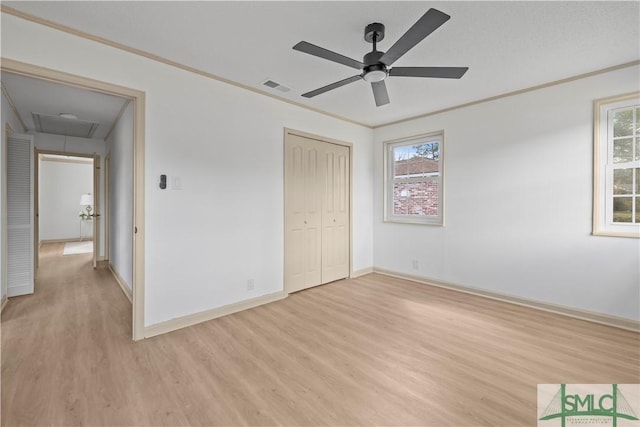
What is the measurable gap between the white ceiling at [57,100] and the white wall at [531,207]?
14.1ft

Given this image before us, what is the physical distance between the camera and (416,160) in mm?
4543

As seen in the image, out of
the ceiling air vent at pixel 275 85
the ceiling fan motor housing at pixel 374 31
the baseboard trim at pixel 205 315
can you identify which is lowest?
the baseboard trim at pixel 205 315

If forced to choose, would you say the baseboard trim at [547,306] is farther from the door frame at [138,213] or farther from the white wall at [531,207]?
the door frame at [138,213]

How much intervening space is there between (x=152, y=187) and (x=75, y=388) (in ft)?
5.20

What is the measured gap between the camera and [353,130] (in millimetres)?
4723

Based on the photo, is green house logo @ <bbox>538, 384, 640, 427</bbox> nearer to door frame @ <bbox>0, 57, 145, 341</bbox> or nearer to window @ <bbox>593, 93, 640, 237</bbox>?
window @ <bbox>593, 93, 640, 237</bbox>

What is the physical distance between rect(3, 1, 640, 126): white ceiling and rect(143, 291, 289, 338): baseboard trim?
8.06ft

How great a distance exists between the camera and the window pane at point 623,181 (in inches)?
113

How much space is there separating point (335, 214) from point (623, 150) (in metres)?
3.27

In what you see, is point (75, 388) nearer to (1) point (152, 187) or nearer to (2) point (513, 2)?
(1) point (152, 187)

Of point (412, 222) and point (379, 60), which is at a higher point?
point (379, 60)

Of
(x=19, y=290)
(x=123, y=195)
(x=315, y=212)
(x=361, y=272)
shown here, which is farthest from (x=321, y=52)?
(x=19, y=290)

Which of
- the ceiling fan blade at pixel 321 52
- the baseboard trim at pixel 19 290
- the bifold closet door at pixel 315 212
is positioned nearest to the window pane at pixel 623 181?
the ceiling fan blade at pixel 321 52

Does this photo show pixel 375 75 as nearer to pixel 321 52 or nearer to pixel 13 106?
pixel 321 52
